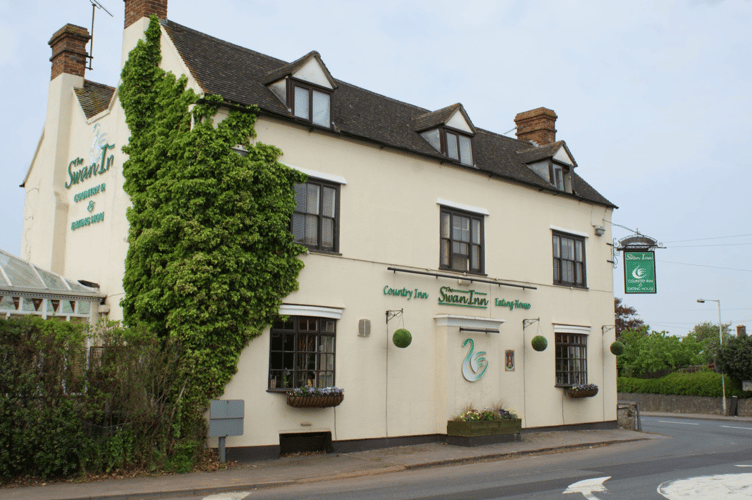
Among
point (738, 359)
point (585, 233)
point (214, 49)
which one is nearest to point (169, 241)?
point (214, 49)

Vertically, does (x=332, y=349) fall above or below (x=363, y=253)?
below

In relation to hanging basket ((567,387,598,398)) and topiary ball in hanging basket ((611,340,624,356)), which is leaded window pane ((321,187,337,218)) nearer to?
hanging basket ((567,387,598,398))

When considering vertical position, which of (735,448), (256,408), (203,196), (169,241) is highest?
(203,196)

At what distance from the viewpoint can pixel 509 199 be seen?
69.3ft

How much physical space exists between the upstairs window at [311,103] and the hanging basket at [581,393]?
36.1 feet

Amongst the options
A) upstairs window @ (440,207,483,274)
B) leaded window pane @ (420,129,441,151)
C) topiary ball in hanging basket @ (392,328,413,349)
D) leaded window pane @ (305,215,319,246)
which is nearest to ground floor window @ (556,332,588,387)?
upstairs window @ (440,207,483,274)

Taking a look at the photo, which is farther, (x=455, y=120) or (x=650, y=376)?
(x=650, y=376)

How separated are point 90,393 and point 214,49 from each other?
29.4 ft

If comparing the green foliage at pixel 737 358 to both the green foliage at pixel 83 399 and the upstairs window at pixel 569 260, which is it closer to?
the upstairs window at pixel 569 260

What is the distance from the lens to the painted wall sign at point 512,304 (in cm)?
2016

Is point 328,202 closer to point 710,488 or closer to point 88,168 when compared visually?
point 88,168

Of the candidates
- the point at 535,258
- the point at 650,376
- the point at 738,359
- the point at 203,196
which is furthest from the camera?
the point at 650,376

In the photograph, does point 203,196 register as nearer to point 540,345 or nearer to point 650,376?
point 540,345

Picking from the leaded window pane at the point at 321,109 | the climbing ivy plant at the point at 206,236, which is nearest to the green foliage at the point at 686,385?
the leaded window pane at the point at 321,109
